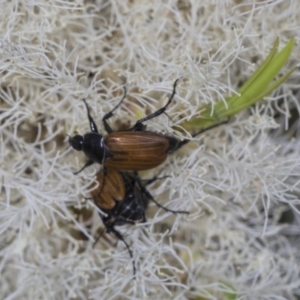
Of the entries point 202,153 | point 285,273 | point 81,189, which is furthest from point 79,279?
point 285,273

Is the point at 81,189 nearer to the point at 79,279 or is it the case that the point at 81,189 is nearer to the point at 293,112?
the point at 79,279

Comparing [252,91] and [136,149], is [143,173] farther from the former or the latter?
[252,91]

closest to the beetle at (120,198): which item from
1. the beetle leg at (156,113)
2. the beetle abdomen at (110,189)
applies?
the beetle abdomen at (110,189)

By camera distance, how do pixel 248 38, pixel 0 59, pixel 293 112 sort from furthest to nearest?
1. pixel 293 112
2. pixel 248 38
3. pixel 0 59

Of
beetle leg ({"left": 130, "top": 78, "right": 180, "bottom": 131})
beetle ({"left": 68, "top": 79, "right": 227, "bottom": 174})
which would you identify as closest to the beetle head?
beetle ({"left": 68, "top": 79, "right": 227, "bottom": 174})

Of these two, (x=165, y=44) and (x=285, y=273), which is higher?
(x=165, y=44)

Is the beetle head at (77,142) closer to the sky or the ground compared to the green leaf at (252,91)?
closer to the ground

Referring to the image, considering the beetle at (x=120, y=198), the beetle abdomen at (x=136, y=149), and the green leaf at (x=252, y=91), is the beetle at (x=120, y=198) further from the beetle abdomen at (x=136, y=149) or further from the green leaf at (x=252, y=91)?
the green leaf at (x=252, y=91)
